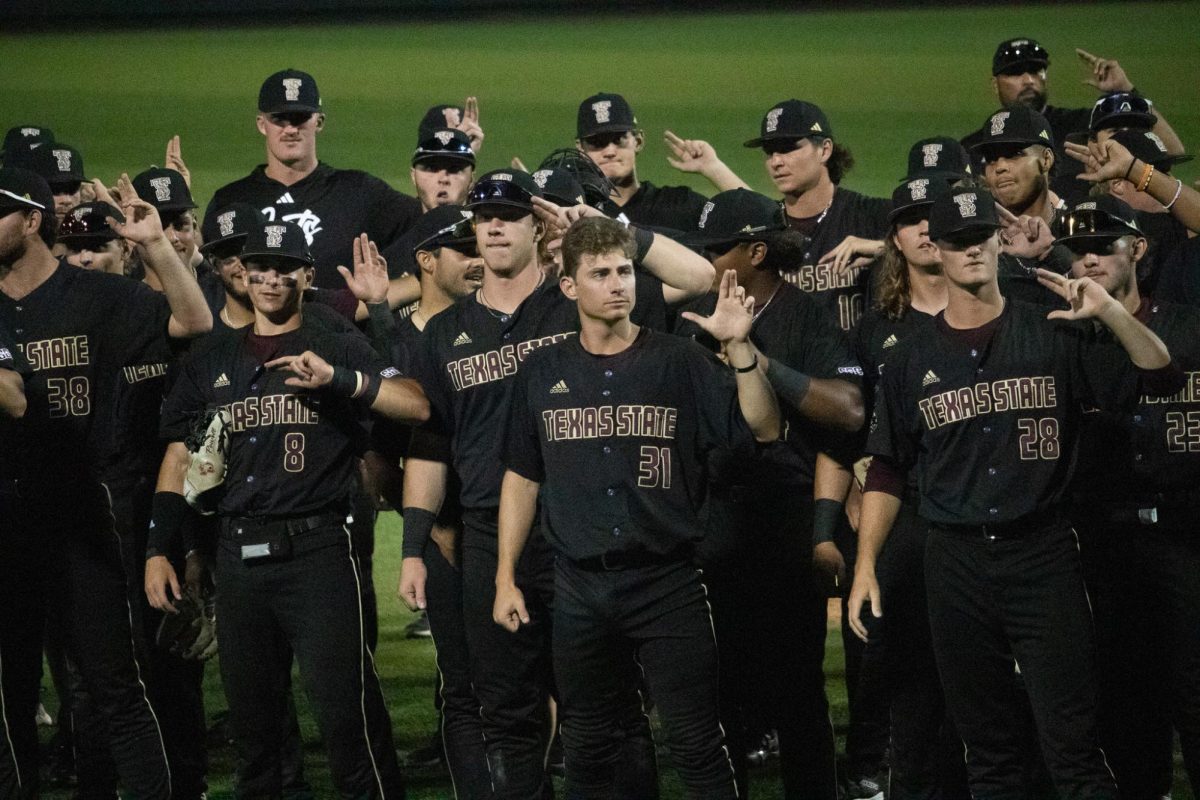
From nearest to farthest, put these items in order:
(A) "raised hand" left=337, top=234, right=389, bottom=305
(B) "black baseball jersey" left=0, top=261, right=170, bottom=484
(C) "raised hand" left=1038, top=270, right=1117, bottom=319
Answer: (C) "raised hand" left=1038, top=270, right=1117, bottom=319
(B) "black baseball jersey" left=0, top=261, right=170, bottom=484
(A) "raised hand" left=337, top=234, right=389, bottom=305

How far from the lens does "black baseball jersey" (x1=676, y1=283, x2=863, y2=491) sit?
5719 millimetres

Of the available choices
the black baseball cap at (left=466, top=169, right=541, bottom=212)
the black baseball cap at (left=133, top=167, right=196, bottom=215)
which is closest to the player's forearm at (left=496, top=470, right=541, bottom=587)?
the black baseball cap at (left=466, top=169, right=541, bottom=212)

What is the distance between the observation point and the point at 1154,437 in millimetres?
5512

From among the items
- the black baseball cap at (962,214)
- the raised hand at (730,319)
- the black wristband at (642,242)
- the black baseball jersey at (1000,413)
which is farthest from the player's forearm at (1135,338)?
the black wristband at (642,242)

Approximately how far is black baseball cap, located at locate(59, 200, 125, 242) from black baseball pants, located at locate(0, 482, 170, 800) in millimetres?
1287

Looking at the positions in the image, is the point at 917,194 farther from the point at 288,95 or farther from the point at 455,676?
the point at 288,95

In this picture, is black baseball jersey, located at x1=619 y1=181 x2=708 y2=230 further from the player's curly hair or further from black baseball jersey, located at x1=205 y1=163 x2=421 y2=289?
the player's curly hair

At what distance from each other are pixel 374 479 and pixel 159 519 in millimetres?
936

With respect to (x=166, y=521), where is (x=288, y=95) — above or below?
above

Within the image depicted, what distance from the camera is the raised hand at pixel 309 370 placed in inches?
217

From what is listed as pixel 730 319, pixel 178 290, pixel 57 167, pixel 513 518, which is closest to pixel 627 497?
pixel 513 518

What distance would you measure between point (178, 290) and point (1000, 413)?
2.92 m

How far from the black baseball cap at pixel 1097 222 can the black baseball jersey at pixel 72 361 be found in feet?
10.6

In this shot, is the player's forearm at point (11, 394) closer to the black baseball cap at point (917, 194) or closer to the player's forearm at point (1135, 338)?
the black baseball cap at point (917, 194)
